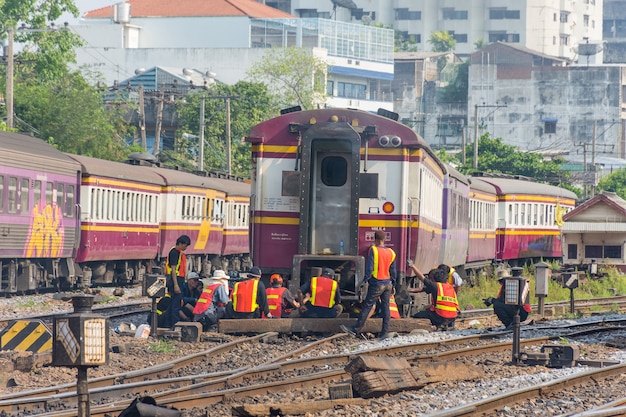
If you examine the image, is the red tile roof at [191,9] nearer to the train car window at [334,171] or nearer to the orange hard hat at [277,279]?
the train car window at [334,171]

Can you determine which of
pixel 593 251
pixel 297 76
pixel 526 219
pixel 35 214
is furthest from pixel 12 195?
pixel 297 76

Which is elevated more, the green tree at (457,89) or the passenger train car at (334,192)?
the green tree at (457,89)

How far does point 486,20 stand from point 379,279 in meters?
123

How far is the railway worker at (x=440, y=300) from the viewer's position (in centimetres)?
1845

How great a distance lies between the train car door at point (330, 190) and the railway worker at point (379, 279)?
1045mm

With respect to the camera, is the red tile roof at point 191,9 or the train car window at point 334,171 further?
the red tile roof at point 191,9

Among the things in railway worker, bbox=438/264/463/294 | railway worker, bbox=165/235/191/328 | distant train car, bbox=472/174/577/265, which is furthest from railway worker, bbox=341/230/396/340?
distant train car, bbox=472/174/577/265

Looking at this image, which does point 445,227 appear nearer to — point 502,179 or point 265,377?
point 265,377

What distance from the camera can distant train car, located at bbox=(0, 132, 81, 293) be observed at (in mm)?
24250

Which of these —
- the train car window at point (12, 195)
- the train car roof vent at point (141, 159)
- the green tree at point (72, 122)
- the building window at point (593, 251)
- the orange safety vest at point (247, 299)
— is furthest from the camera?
the green tree at point (72, 122)

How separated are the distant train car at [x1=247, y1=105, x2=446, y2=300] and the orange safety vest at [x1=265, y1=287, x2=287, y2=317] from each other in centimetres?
21

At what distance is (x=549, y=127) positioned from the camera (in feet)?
324

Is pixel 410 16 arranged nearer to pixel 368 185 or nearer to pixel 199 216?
pixel 199 216

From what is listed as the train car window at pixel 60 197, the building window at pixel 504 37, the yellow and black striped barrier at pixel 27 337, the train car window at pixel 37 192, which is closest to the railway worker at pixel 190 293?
the yellow and black striped barrier at pixel 27 337
